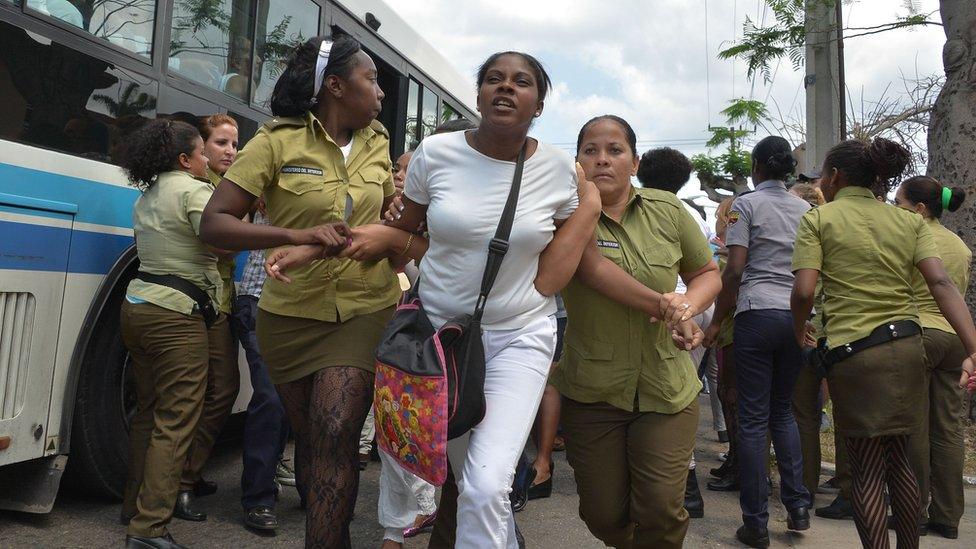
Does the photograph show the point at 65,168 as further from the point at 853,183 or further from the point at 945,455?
the point at 945,455

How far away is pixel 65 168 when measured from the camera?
389 centimetres

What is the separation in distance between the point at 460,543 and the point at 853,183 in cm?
260

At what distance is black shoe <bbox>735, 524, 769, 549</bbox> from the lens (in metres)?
4.57

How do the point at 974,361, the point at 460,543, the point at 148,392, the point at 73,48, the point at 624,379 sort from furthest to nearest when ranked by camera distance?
the point at 148,392 < the point at 73,48 < the point at 974,361 < the point at 624,379 < the point at 460,543

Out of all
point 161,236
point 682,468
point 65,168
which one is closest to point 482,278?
point 682,468

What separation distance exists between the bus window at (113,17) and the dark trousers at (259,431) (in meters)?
1.40

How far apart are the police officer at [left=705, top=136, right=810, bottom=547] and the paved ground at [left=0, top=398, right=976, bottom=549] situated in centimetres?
28

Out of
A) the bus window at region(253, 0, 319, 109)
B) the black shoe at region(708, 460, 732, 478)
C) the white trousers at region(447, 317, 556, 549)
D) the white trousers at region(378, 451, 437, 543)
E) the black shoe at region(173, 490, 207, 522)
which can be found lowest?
the black shoe at region(173, 490, 207, 522)

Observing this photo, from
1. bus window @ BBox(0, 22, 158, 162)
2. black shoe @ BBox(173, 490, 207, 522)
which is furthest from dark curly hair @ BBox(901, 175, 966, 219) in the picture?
black shoe @ BBox(173, 490, 207, 522)

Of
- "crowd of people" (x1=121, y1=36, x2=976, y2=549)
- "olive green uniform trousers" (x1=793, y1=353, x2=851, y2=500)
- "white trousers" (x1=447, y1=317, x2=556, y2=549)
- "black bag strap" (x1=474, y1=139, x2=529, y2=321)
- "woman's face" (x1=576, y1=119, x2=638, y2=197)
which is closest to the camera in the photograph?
"white trousers" (x1=447, y1=317, x2=556, y2=549)

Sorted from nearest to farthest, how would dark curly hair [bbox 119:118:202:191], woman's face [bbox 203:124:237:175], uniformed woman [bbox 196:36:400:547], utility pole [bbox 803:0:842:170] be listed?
uniformed woman [bbox 196:36:400:547] → dark curly hair [bbox 119:118:202:191] → woman's face [bbox 203:124:237:175] → utility pole [bbox 803:0:842:170]

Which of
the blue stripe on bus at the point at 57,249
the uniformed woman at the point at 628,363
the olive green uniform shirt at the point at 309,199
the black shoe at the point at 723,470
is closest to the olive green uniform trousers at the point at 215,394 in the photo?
the blue stripe on bus at the point at 57,249

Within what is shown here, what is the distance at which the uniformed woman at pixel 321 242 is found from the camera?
2.96 m

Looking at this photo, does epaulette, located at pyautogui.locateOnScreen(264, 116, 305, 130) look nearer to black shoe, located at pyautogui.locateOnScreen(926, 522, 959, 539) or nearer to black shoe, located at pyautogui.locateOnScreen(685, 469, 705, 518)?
black shoe, located at pyautogui.locateOnScreen(685, 469, 705, 518)
